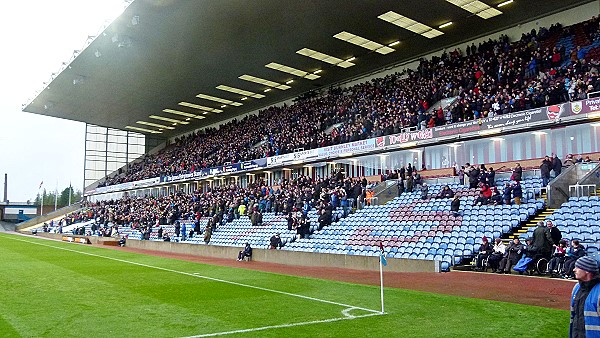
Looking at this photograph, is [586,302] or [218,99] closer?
[586,302]

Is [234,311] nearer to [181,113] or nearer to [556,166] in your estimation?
[556,166]

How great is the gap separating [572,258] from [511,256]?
6.80 ft

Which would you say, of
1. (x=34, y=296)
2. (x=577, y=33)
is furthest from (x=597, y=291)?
(x=577, y=33)

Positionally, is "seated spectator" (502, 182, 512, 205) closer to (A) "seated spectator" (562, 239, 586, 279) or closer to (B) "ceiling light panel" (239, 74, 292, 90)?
(A) "seated spectator" (562, 239, 586, 279)

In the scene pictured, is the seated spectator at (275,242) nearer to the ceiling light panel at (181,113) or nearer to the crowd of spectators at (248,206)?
the crowd of spectators at (248,206)

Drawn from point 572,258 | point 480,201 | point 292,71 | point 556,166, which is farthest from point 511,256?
point 292,71

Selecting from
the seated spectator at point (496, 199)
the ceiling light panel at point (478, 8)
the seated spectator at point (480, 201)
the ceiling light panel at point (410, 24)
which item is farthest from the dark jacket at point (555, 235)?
the ceiling light panel at point (410, 24)

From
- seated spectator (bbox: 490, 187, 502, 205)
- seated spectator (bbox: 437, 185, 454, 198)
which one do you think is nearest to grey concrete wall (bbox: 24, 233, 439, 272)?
seated spectator (bbox: 490, 187, 502, 205)

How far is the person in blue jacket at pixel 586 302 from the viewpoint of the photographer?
4.44 metres

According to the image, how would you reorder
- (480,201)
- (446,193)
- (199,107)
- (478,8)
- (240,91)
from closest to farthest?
(480,201)
(446,193)
(478,8)
(240,91)
(199,107)

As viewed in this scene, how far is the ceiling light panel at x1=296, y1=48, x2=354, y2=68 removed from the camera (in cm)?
3902

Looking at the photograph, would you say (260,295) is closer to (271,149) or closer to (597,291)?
(597,291)

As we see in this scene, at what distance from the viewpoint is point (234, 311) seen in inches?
417

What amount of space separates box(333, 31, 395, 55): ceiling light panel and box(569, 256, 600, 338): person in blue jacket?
32117 mm
